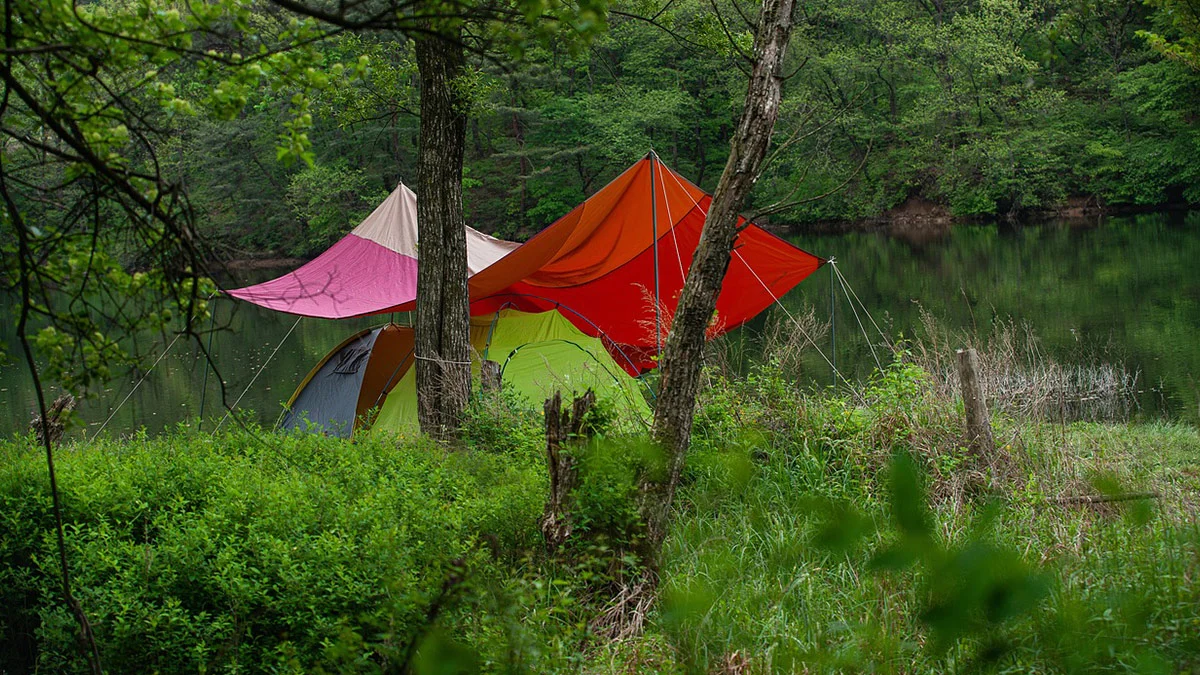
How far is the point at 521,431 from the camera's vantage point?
5559mm

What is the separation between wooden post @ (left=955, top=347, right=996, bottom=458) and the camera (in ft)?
16.1

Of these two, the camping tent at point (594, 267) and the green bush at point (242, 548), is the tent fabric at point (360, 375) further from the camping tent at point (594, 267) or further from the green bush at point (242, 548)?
the green bush at point (242, 548)

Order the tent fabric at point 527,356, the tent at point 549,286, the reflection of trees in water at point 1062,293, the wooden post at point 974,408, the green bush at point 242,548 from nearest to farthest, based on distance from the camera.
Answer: the green bush at point 242,548 < the wooden post at point 974,408 < the tent fabric at point 527,356 < the tent at point 549,286 < the reflection of trees in water at point 1062,293

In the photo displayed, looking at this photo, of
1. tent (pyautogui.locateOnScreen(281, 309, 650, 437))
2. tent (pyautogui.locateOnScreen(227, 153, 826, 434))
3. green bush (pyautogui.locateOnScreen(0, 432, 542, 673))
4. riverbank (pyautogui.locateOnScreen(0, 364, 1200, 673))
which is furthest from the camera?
tent (pyautogui.locateOnScreen(227, 153, 826, 434))

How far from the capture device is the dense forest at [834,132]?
27641mm

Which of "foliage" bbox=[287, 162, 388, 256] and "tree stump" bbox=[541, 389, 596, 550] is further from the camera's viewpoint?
"foliage" bbox=[287, 162, 388, 256]

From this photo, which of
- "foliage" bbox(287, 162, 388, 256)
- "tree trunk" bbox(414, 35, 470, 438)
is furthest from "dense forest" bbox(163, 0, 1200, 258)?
"tree trunk" bbox(414, 35, 470, 438)

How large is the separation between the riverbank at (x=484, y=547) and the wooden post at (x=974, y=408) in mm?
88

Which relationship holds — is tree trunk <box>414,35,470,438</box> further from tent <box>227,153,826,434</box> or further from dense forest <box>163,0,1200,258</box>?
dense forest <box>163,0,1200,258</box>

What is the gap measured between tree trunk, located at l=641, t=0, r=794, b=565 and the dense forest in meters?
22.7

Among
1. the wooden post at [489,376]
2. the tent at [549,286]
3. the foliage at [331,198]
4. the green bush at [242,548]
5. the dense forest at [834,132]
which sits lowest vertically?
the green bush at [242,548]

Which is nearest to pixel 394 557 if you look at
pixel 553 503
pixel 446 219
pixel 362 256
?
pixel 553 503

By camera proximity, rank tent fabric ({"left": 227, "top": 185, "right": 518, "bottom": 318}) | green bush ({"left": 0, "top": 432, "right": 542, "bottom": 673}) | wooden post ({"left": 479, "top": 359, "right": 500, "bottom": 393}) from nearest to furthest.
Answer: green bush ({"left": 0, "top": 432, "right": 542, "bottom": 673}) < wooden post ({"left": 479, "top": 359, "right": 500, "bottom": 393}) < tent fabric ({"left": 227, "top": 185, "right": 518, "bottom": 318})

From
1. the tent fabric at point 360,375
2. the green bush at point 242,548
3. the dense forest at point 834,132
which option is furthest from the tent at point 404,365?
the dense forest at point 834,132
